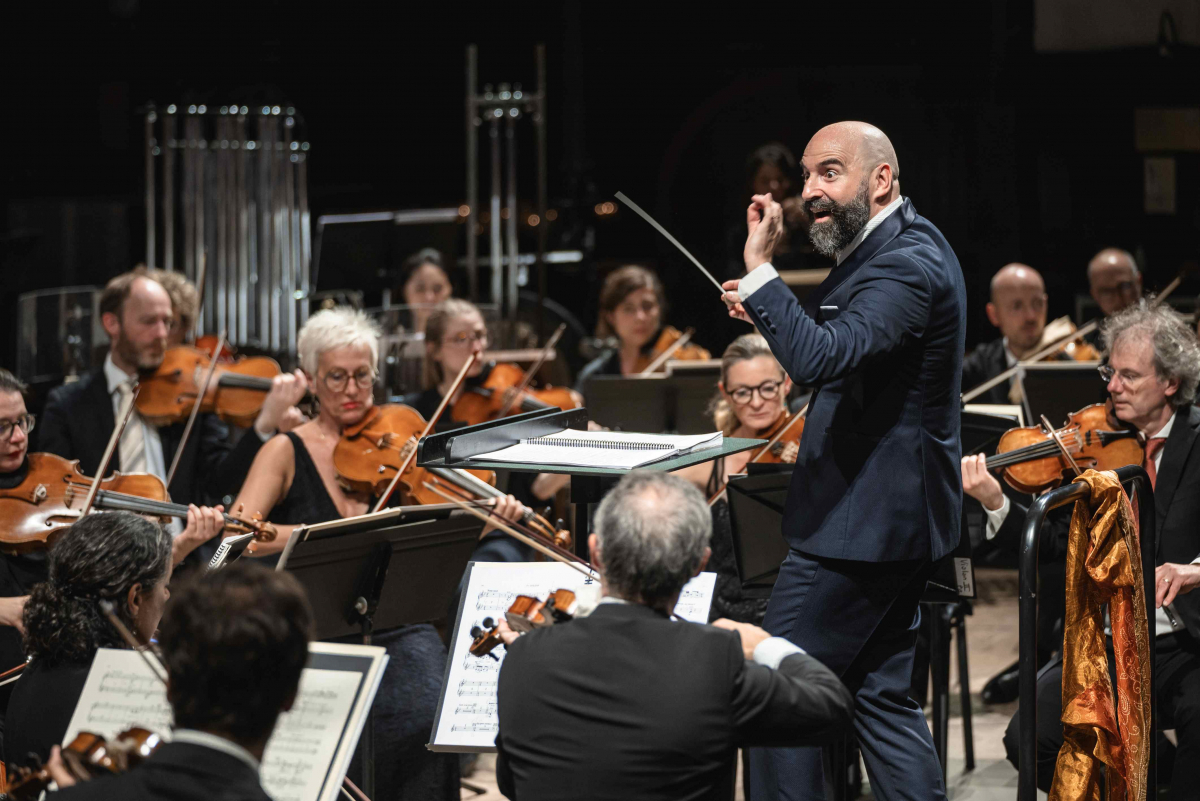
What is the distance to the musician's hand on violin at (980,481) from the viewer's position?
318 centimetres

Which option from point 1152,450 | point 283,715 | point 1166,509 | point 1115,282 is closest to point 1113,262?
point 1115,282

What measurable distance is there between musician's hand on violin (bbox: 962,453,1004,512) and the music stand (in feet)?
2.45

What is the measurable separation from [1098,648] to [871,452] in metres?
0.64

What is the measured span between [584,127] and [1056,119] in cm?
258

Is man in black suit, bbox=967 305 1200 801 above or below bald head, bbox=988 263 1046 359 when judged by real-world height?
below

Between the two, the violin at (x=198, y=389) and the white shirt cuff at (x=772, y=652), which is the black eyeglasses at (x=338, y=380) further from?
the white shirt cuff at (x=772, y=652)

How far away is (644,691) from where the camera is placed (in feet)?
5.63

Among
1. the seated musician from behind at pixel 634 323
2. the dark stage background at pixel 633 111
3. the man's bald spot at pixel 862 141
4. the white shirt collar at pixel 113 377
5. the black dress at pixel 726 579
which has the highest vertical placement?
the dark stage background at pixel 633 111

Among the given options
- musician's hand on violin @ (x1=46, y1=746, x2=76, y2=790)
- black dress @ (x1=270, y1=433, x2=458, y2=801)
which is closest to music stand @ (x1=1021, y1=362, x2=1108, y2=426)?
black dress @ (x1=270, y1=433, x2=458, y2=801)

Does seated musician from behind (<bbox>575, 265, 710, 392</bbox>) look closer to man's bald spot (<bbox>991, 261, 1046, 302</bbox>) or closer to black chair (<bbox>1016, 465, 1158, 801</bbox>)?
man's bald spot (<bbox>991, 261, 1046, 302</bbox>)

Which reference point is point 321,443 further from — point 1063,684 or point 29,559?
point 1063,684

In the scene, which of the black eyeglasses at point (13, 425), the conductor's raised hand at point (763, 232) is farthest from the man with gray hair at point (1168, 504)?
the black eyeglasses at point (13, 425)

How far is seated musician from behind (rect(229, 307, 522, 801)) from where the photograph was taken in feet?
10.2

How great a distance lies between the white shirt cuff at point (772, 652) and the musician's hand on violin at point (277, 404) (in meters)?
2.40
